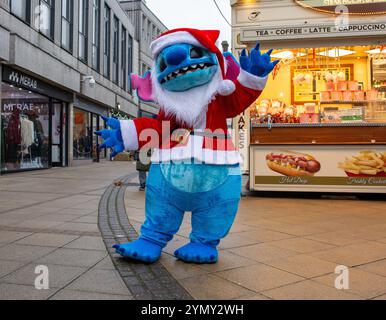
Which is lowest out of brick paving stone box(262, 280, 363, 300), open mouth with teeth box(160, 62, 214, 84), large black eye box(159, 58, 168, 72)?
brick paving stone box(262, 280, 363, 300)

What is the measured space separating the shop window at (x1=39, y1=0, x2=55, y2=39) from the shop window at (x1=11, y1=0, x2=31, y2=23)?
97cm

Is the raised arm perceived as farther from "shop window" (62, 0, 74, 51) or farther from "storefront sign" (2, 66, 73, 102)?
"shop window" (62, 0, 74, 51)

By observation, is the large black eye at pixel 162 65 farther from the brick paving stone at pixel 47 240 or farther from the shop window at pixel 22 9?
the shop window at pixel 22 9

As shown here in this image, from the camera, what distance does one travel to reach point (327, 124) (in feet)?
25.1

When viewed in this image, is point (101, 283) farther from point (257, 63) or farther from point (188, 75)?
point (257, 63)

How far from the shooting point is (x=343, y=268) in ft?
10.8

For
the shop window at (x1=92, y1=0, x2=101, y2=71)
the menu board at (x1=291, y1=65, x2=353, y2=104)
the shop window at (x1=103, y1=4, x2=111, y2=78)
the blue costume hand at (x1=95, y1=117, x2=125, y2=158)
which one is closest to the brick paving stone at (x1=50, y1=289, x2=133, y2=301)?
the blue costume hand at (x1=95, y1=117, x2=125, y2=158)

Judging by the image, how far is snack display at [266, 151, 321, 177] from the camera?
7766mm

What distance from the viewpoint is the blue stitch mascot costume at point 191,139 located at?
325 cm

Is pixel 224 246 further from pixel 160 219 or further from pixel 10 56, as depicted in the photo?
pixel 10 56

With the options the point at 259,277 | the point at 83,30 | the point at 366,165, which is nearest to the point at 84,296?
the point at 259,277

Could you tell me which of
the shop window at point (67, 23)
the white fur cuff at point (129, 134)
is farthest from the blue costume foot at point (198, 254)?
the shop window at point (67, 23)

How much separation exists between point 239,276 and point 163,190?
2.99 feet

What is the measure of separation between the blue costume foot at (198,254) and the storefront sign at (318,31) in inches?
211
